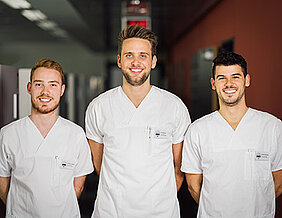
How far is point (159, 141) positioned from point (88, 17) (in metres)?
3.08

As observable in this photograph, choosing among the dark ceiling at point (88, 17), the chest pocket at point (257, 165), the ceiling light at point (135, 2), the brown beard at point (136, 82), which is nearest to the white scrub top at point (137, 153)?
the brown beard at point (136, 82)

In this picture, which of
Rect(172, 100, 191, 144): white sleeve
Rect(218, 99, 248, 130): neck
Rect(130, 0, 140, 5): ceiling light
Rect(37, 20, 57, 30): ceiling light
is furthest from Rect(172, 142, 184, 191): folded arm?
Rect(130, 0, 140, 5): ceiling light

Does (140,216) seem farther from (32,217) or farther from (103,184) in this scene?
(32,217)

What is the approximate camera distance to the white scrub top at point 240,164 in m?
1.61

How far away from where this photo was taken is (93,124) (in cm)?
177

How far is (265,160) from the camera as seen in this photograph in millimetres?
1614

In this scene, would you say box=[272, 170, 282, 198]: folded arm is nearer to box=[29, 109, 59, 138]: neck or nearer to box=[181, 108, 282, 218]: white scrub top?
box=[181, 108, 282, 218]: white scrub top

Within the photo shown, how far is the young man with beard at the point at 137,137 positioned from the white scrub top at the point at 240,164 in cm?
15

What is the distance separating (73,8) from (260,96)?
200 centimetres

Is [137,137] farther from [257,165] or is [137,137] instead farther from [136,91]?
[257,165]

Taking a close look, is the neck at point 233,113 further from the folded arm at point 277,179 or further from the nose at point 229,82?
the folded arm at point 277,179

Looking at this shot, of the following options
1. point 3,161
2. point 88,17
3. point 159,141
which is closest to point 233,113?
point 159,141

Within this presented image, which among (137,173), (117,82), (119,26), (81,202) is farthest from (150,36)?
(117,82)

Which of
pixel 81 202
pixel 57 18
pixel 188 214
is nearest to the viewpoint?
pixel 188 214
